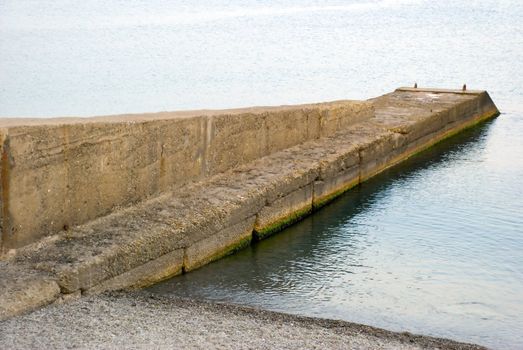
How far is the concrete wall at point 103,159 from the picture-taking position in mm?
5930

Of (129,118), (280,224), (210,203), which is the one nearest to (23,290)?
(129,118)

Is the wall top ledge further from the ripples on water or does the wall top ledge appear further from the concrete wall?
the ripples on water

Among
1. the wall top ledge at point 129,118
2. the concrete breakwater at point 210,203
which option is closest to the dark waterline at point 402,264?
the concrete breakwater at point 210,203

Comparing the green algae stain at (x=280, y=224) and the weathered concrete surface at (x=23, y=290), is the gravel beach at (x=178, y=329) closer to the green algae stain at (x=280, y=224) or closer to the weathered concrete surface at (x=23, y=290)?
the weathered concrete surface at (x=23, y=290)

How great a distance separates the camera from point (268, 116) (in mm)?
8961

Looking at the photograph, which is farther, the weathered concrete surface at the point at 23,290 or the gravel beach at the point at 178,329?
the weathered concrete surface at the point at 23,290

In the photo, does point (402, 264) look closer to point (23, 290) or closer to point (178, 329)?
point (178, 329)

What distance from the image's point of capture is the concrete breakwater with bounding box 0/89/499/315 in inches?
229

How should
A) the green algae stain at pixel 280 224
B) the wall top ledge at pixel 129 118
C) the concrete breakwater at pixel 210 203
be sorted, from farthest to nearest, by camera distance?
the green algae stain at pixel 280 224, the wall top ledge at pixel 129 118, the concrete breakwater at pixel 210 203

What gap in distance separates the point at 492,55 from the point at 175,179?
2008cm

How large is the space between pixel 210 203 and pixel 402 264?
5.51 feet

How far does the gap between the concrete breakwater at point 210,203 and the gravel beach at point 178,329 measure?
237 millimetres

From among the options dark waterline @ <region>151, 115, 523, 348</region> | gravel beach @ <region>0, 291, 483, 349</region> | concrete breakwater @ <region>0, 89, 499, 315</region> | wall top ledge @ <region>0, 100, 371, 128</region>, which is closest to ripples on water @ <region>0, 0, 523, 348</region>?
dark waterline @ <region>151, 115, 523, 348</region>

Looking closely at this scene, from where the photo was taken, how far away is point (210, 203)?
24.0 ft
